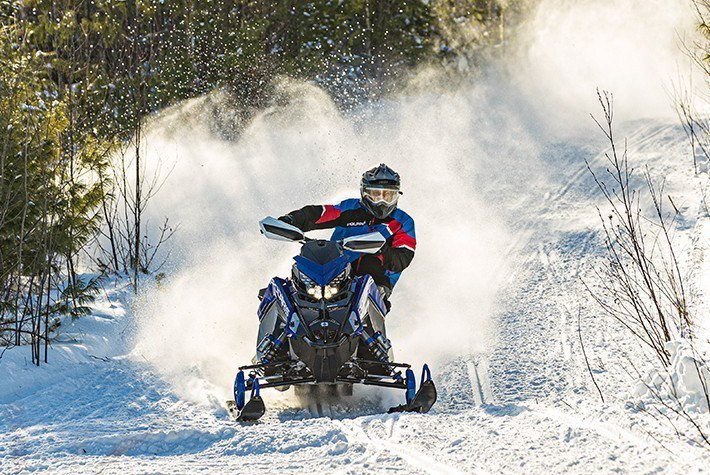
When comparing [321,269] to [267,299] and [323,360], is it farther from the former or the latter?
[323,360]

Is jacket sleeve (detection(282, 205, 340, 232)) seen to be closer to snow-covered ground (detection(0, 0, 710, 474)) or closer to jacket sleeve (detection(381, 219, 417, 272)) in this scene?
jacket sleeve (detection(381, 219, 417, 272))

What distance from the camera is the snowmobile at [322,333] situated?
20.5 feet

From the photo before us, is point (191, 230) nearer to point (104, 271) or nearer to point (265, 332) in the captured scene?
point (104, 271)

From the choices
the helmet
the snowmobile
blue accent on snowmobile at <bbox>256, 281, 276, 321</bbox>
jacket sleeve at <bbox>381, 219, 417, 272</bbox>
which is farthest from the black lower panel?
A: the helmet

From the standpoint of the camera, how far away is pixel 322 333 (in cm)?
629

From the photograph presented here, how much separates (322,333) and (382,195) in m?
1.88

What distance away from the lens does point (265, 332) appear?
6789mm

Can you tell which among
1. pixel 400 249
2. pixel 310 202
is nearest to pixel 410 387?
pixel 400 249

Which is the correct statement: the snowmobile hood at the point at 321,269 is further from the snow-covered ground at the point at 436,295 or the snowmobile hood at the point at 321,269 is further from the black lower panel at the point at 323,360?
the snow-covered ground at the point at 436,295

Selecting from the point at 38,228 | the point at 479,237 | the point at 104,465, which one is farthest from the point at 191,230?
the point at 104,465

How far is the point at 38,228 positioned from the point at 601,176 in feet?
32.1

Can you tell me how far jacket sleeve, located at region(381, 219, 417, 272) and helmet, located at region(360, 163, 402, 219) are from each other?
21 centimetres

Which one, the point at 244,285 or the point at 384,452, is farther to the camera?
the point at 244,285

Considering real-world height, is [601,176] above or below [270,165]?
below
